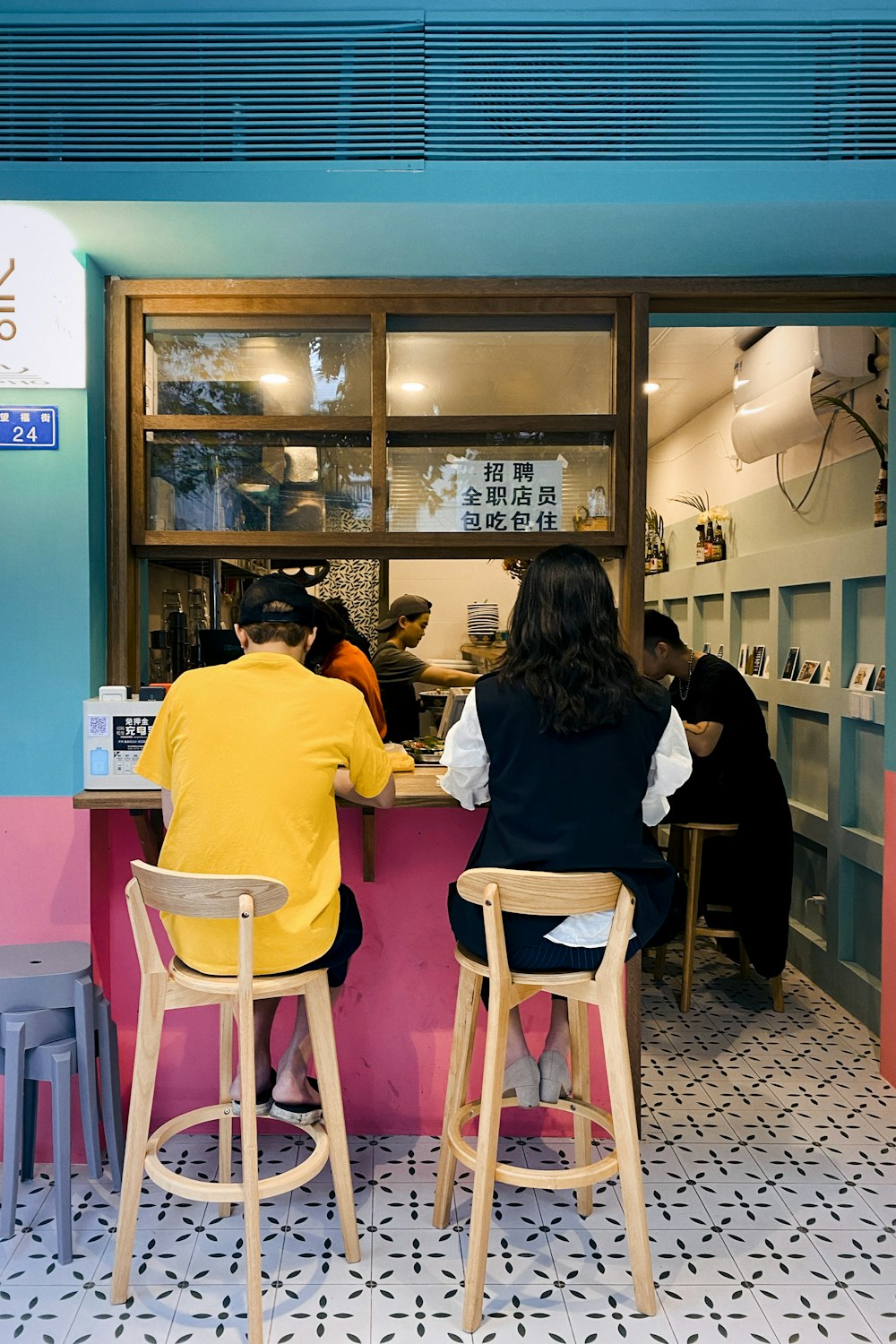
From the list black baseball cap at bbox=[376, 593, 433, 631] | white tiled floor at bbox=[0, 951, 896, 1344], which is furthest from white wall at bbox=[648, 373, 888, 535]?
white tiled floor at bbox=[0, 951, 896, 1344]

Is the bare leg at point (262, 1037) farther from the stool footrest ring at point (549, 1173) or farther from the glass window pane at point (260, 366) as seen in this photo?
the glass window pane at point (260, 366)

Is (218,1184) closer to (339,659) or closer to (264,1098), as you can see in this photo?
(264,1098)

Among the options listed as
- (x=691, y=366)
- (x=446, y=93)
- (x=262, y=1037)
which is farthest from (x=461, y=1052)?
(x=691, y=366)

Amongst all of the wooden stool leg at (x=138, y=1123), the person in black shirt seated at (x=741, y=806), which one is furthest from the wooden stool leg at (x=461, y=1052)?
the person in black shirt seated at (x=741, y=806)

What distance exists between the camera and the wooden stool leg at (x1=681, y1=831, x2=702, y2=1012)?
12.7 ft

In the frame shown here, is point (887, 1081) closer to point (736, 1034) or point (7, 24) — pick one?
point (736, 1034)

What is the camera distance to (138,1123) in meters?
2.11

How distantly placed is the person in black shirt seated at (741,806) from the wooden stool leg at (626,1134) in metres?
1.86

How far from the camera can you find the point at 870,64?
2486 millimetres

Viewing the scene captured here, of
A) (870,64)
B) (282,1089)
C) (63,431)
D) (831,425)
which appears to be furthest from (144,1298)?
(831,425)

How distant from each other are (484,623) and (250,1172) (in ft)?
16.3

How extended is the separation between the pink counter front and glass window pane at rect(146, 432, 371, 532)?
936 mm

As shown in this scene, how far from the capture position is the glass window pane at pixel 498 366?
297 cm

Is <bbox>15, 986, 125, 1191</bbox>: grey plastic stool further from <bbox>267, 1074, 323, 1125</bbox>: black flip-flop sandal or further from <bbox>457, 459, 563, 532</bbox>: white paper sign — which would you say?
<bbox>457, 459, 563, 532</bbox>: white paper sign
